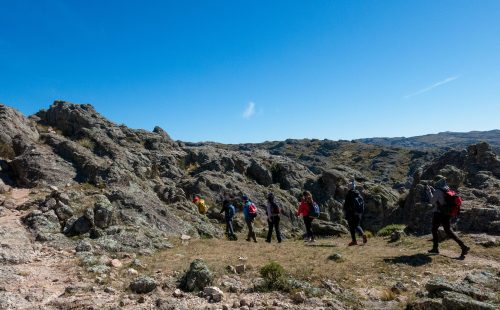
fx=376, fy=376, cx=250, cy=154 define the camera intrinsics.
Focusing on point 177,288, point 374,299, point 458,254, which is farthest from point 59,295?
point 458,254

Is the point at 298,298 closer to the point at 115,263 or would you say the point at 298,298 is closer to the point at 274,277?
the point at 274,277

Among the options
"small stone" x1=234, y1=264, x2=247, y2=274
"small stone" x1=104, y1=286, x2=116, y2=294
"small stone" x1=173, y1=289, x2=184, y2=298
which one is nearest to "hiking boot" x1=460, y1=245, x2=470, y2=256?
"small stone" x1=234, y1=264, x2=247, y2=274

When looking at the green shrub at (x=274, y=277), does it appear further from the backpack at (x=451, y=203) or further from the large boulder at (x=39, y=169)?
the large boulder at (x=39, y=169)

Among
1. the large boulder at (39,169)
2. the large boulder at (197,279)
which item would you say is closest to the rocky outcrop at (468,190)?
the large boulder at (197,279)

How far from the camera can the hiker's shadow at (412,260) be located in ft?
46.0

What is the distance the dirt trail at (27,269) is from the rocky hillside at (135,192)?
8 centimetres

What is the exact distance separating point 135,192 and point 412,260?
58.0 feet

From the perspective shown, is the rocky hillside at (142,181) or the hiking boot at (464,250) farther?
the rocky hillside at (142,181)

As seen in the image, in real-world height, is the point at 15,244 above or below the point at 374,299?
above

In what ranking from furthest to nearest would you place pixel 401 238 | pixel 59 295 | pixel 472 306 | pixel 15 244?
pixel 401 238
pixel 15 244
pixel 59 295
pixel 472 306

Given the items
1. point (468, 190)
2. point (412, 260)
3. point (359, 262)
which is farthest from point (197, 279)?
point (468, 190)

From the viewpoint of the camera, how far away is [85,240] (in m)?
16.3

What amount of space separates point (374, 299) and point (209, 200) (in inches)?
993

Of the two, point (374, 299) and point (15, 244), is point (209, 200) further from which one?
point (374, 299)
